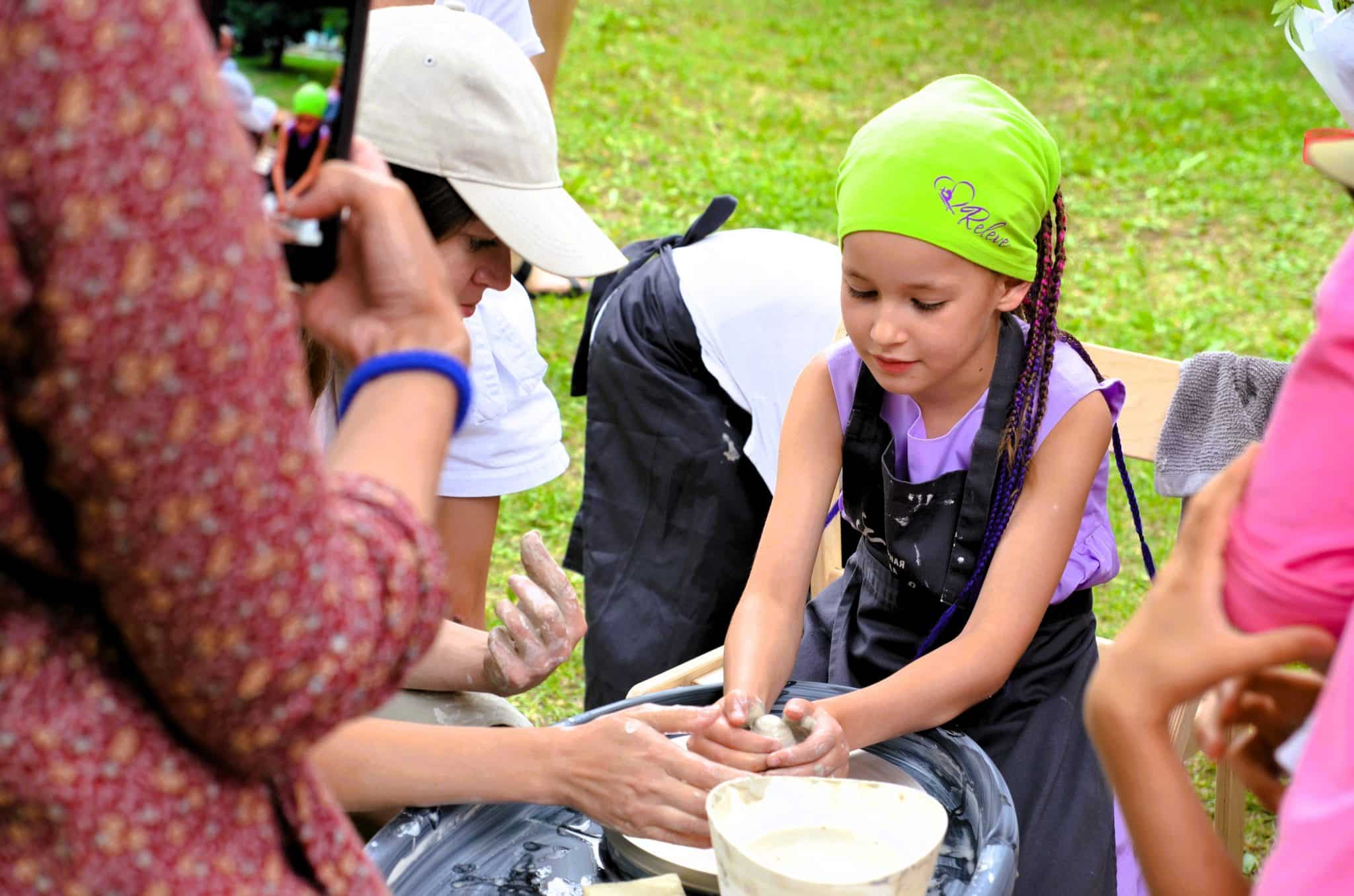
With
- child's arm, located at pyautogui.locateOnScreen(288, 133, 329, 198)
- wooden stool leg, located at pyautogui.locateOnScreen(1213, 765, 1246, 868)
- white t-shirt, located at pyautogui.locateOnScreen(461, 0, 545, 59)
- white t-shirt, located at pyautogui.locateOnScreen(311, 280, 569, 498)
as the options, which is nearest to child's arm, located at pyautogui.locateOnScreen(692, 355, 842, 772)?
white t-shirt, located at pyautogui.locateOnScreen(311, 280, 569, 498)

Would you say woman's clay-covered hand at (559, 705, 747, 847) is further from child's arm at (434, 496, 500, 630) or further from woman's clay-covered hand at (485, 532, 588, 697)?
child's arm at (434, 496, 500, 630)

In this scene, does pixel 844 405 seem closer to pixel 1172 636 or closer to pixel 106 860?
pixel 1172 636

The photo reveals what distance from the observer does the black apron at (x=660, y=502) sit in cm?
281

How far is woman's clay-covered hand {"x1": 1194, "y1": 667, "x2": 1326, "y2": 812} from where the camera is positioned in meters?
1.02

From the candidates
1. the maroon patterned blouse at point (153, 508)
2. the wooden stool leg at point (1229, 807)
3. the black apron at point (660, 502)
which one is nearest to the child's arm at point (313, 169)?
the maroon patterned blouse at point (153, 508)

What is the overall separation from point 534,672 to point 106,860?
1.10 meters

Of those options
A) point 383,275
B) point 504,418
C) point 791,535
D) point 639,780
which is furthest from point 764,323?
point 383,275

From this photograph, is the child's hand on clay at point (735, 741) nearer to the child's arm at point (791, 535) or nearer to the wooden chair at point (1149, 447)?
the child's arm at point (791, 535)

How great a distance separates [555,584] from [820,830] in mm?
608

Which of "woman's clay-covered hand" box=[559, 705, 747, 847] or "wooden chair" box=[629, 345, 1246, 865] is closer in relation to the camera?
"woman's clay-covered hand" box=[559, 705, 747, 847]

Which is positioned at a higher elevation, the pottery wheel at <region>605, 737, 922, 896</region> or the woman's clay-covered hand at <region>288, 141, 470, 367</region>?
the woman's clay-covered hand at <region>288, 141, 470, 367</region>

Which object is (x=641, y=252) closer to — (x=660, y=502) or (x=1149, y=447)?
(x=660, y=502)

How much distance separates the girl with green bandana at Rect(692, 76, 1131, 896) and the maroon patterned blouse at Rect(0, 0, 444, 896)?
1.10m

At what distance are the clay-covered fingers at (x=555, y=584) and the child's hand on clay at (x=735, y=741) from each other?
10.7 inches
